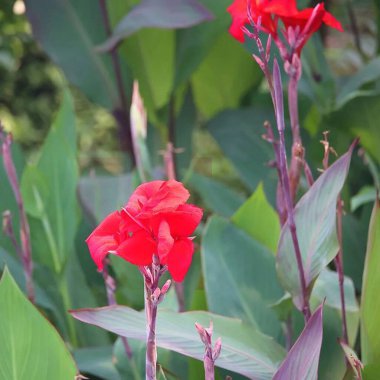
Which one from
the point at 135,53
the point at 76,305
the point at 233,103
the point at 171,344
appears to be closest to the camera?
the point at 171,344

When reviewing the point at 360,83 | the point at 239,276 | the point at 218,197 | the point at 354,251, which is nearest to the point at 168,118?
the point at 218,197

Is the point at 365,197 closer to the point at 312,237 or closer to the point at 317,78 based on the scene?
the point at 317,78

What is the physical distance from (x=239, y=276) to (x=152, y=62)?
1.88ft

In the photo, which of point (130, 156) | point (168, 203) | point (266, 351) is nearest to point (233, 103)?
point (130, 156)

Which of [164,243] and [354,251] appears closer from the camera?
[164,243]

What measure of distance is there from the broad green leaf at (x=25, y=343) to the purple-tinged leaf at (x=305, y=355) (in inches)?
6.5

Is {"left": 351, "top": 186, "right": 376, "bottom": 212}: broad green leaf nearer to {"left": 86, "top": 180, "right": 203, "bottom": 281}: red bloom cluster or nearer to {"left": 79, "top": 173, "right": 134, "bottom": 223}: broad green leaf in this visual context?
{"left": 79, "top": 173, "right": 134, "bottom": 223}: broad green leaf

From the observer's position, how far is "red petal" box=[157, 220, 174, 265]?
0.48 meters

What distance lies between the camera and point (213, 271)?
0.85 metres

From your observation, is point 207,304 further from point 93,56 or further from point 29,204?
point 93,56

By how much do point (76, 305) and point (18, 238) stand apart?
12cm

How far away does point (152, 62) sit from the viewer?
1.34 meters

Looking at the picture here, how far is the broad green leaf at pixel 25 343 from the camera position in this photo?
0.63 meters

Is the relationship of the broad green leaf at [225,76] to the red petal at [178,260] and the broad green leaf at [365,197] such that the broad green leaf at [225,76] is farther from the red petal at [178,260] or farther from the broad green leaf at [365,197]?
the red petal at [178,260]
